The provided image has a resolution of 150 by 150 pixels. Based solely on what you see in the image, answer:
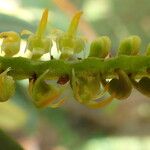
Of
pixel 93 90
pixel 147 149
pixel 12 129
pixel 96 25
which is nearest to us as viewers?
pixel 93 90

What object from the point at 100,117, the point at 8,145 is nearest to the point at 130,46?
the point at 8,145

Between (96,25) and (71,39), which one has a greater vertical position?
(96,25)

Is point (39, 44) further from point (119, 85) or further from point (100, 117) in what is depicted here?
point (100, 117)

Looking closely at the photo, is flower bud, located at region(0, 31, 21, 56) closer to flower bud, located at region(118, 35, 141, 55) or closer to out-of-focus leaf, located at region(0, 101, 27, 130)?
flower bud, located at region(118, 35, 141, 55)

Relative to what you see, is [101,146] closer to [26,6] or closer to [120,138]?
[120,138]

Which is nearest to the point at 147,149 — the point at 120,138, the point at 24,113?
the point at 120,138

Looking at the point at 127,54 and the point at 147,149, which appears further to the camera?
the point at 147,149
